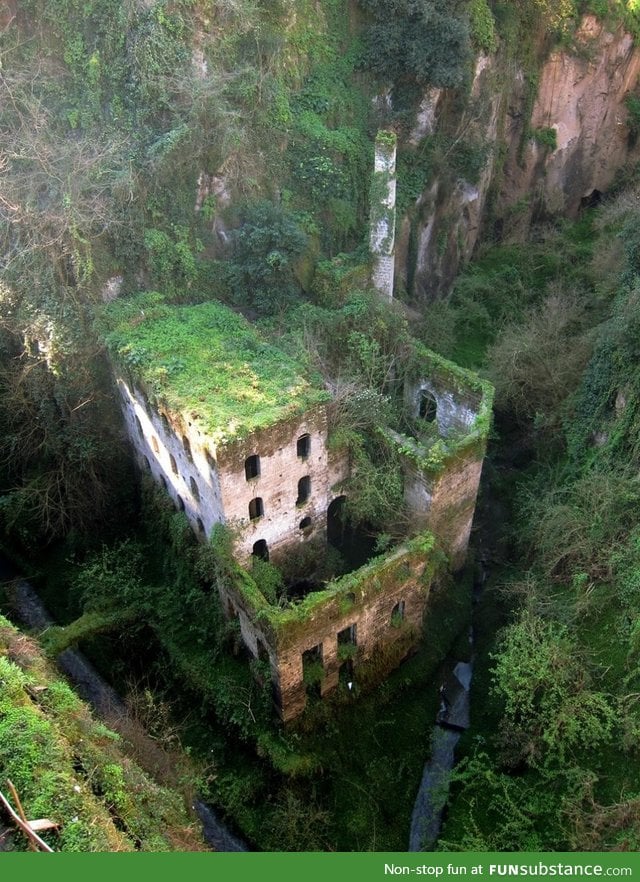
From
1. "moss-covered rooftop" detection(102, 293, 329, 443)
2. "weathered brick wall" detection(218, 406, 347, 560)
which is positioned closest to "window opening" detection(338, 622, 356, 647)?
"weathered brick wall" detection(218, 406, 347, 560)

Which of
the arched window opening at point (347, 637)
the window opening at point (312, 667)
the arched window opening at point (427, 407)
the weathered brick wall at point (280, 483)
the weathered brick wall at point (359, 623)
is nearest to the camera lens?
the weathered brick wall at point (359, 623)

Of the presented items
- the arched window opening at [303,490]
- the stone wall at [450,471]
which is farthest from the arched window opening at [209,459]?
the stone wall at [450,471]

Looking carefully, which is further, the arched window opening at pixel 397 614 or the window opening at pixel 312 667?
the arched window opening at pixel 397 614

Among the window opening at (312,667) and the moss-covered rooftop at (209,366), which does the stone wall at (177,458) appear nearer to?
the moss-covered rooftop at (209,366)

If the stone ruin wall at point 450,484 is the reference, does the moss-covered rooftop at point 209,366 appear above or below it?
above

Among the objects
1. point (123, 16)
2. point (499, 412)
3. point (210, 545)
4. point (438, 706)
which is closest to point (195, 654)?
point (210, 545)

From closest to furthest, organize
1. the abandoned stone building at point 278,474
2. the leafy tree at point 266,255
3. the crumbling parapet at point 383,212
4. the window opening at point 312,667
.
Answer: the abandoned stone building at point 278,474
the window opening at point 312,667
the leafy tree at point 266,255
the crumbling parapet at point 383,212
